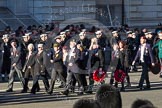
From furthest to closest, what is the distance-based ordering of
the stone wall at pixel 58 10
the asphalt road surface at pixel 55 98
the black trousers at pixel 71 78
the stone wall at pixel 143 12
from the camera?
the stone wall at pixel 143 12 < the stone wall at pixel 58 10 < the black trousers at pixel 71 78 < the asphalt road surface at pixel 55 98

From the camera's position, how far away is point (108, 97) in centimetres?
630

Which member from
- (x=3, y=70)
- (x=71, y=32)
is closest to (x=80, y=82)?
(x=3, y=70)

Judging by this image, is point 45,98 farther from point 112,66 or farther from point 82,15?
point 82,15

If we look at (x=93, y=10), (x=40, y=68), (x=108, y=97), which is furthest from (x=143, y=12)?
(x=108, y=97)

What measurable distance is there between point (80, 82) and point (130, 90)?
1.69m

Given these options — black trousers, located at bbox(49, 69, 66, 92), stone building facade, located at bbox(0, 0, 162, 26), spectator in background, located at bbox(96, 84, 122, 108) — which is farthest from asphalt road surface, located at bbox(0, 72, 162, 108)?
stone building facade, located at bbox(0, 0, 162, 26)

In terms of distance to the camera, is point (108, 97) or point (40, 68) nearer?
point (108, 97)

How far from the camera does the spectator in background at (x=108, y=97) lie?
20.4ft

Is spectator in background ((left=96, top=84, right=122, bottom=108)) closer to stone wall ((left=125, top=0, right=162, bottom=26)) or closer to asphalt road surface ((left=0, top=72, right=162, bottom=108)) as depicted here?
asphalt road surface ((left=0, top=72, right=162, bottom=108))

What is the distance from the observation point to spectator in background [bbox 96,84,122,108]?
6.21 m

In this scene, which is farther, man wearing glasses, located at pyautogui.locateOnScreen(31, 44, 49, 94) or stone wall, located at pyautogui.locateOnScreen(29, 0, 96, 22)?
stone wall, located at pyautogui.locateOnScreen(29, 0, 96, 22)

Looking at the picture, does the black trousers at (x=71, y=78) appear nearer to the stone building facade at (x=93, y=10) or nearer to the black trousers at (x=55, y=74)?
the black trousers at (x=55, y=74)

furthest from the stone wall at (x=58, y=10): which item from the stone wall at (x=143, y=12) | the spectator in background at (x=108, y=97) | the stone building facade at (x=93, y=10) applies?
the spectator in background at (x=108, y=97)

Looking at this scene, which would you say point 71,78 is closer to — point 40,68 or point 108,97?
point 40,68
